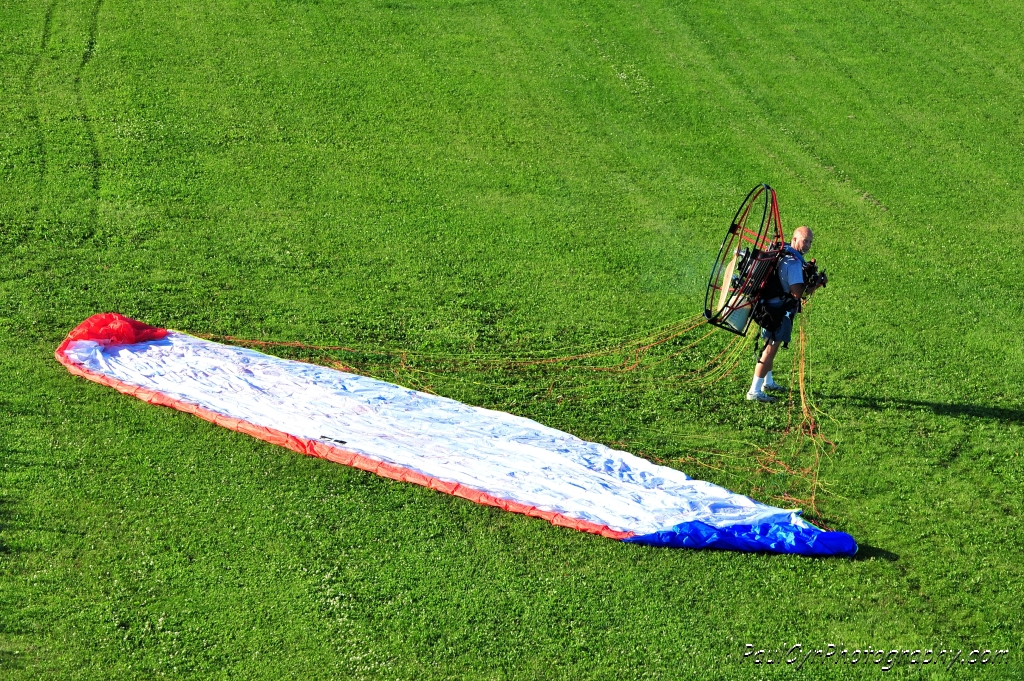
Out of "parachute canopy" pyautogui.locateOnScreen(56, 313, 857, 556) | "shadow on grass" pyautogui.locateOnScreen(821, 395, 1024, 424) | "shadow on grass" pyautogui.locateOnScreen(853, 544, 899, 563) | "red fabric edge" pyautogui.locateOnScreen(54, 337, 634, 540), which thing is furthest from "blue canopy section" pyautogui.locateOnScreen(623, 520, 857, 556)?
"shadow on grass" pyautogui.locateOnScreen(821, 395, 1024, 424)

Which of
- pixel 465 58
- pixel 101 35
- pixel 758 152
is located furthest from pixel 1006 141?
pixel 101 35

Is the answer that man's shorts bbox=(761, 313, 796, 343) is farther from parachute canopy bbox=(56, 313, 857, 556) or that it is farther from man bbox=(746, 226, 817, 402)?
parachute canopy bbox=(56, 313, 857, 556)

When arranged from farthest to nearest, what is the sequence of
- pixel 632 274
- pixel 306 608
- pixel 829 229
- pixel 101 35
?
pixel 101 35
pixel 829 229
pixel 632 274
pixel 306 608

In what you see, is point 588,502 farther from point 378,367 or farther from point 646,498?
point 378,367

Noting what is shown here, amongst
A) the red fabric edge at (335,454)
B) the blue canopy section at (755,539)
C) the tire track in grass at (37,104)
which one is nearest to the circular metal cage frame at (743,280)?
the blue canopy section at (755,539)

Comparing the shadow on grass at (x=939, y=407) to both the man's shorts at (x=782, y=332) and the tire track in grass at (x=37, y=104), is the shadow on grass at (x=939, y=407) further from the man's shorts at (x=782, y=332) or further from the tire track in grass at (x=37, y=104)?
the tire track in grass at (x=37, y=104)

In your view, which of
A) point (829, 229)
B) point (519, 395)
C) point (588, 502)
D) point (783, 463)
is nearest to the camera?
point (588, 502)

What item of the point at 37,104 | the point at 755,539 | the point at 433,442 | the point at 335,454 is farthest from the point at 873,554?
the point at 37,104

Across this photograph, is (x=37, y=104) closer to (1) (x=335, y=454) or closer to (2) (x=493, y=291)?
(2) (x=493, y=291)
